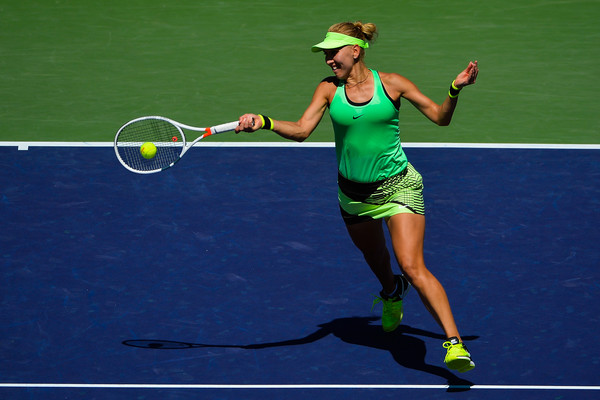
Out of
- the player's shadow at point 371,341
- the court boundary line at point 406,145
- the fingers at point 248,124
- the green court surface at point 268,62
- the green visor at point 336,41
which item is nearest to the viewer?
the fingers at point 248,124

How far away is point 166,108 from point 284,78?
180 cm

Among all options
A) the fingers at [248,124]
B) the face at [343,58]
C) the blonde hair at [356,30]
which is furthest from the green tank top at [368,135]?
the fingers at [248,124]

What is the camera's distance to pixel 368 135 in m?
6.11

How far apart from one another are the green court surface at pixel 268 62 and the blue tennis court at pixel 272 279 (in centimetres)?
106

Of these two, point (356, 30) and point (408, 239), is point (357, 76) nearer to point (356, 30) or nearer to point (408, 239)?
point (356, 30)

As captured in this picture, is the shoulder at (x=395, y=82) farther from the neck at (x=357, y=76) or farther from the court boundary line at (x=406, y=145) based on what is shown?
the court boundary line at (x=406, y=145)

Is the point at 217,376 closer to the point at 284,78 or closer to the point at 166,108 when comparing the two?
the point at 166,108

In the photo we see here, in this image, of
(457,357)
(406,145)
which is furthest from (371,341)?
(406,145)

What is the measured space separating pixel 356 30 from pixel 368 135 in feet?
2.28

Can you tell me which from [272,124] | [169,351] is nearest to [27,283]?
[169,351]

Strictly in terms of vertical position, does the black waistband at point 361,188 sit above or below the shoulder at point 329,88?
below

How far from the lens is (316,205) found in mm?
8562

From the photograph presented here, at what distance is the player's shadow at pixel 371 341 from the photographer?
6305mm

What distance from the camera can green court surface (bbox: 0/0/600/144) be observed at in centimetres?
1070
